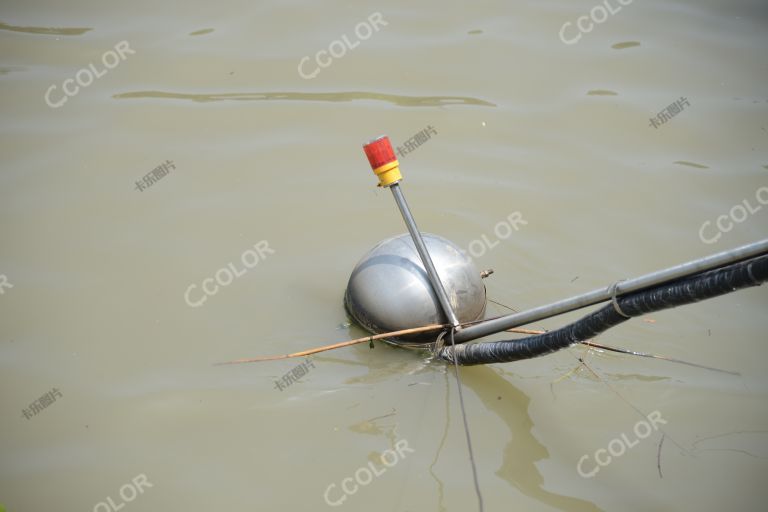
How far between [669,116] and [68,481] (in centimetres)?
503

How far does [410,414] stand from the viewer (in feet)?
12.2

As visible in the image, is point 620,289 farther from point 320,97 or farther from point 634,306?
point 320,97

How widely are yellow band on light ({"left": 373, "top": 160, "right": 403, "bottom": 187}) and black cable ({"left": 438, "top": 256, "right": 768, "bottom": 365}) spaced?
911 mm

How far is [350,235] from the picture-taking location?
485cm

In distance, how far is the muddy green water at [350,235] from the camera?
350cm

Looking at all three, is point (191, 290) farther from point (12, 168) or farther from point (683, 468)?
point (683, 468)

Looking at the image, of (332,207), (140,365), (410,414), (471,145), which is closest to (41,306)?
(140,365)

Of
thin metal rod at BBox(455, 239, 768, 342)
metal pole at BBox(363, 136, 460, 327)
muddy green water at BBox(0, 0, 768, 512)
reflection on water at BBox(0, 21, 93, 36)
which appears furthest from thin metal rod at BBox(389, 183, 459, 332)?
reflection on water at BBox(0, 21, 93, 36)

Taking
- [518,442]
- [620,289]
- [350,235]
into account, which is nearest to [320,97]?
[350,235]

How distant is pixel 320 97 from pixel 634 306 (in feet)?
12.6

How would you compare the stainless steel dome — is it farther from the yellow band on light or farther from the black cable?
the yellow band on light

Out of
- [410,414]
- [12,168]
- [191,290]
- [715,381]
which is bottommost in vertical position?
[715,381]

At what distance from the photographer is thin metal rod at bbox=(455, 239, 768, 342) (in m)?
2.62

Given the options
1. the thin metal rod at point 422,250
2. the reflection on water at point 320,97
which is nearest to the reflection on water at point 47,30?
the reflection on water at point 320,97
